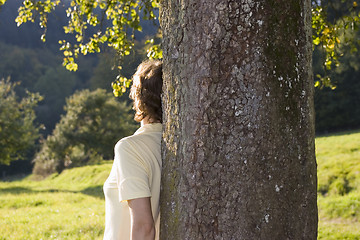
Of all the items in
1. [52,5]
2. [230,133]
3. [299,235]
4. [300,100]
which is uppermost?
[52,5]

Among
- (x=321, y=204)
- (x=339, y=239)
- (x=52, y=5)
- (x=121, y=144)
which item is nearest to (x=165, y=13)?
(x=121, y=144)

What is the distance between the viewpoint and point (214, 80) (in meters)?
2.28

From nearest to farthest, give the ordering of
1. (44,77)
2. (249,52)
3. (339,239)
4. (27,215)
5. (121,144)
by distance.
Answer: (249,52), (121,144), (339,239), (27,215), (44,77)

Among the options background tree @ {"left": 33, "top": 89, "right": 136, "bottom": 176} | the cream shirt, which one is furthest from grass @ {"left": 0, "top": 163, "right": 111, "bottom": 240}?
background tree @ {"left": 33, "top": 89, "right": 136, "bottom": 176}

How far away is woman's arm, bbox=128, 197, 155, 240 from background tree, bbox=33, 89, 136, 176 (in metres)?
33.6

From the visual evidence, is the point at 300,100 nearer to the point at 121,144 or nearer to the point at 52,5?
the point at 121,144

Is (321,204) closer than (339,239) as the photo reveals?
No

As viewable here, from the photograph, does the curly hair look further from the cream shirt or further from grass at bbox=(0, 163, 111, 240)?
grass at bbox=(0, 163, 111, 240)

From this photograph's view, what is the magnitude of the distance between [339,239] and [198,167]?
5478 mm

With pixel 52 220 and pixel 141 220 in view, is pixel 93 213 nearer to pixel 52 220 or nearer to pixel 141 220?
pixel 52 220

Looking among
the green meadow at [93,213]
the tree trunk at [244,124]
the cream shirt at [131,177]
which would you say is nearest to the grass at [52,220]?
the green meadow at [93,213]

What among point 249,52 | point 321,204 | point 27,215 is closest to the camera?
point 249,52

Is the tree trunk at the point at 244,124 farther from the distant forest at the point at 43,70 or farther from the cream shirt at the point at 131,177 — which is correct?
the distant forest at the point at 43,70

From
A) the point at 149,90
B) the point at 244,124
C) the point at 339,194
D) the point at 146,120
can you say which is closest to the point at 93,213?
the point at 339,194
